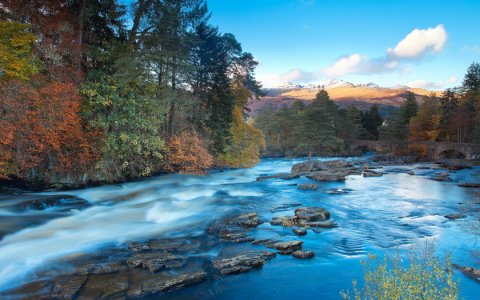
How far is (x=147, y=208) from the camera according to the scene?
18.0 metres

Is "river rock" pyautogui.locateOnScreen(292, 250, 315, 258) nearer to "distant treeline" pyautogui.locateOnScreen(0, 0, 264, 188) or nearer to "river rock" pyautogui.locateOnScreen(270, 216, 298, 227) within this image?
"river rock" pyautogui.locateOnScreen(270, 216, 298, 227)

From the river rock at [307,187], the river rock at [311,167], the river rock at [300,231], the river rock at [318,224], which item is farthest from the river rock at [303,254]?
the river rock at [311,167]

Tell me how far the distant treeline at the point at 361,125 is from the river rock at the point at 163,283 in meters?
59.3

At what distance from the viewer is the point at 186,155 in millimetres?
26953

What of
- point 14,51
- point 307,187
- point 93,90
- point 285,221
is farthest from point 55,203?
point 307,187

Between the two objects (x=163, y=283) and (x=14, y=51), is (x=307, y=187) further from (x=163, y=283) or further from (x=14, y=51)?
(x=14, y=51)

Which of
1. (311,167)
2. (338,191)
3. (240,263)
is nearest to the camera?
(240,263)

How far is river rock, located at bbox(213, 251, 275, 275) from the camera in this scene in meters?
9.80

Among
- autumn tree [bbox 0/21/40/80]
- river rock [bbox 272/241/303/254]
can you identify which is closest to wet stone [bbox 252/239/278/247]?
river rock [bbox 272/241/303/254]

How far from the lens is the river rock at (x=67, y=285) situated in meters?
7.84

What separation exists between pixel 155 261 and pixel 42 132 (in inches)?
513

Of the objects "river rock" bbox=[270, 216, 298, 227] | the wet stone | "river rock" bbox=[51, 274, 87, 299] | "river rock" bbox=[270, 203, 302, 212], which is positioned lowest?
"river rock" bbox=[270, 203, 302, 212]

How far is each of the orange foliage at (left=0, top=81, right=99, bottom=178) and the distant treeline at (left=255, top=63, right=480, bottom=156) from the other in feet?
171

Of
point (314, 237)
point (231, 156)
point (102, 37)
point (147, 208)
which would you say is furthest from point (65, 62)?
point (314, 237)
